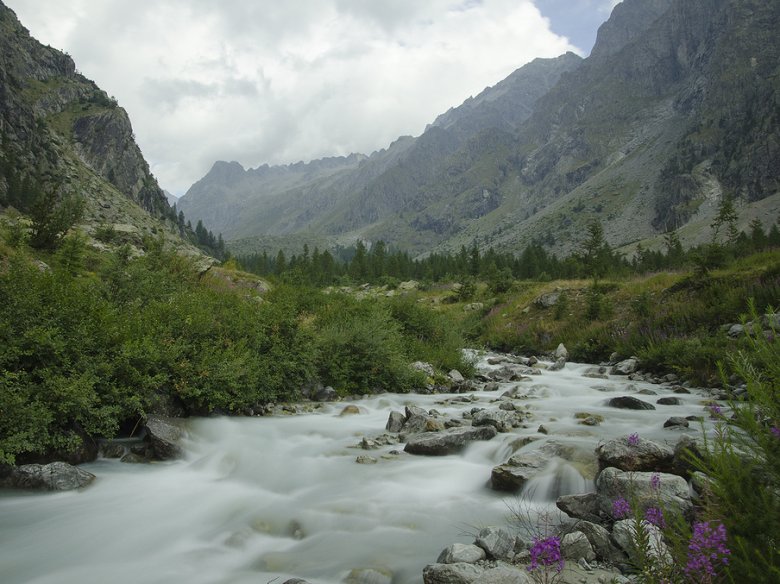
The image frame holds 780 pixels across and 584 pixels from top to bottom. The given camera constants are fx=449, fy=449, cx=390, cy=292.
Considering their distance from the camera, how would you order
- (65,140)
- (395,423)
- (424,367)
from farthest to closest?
(65,140) → (424,367) → (395,423)

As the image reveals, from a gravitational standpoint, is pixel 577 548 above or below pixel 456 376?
below

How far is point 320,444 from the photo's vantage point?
903 centimetres

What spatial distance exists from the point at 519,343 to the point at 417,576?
65.6ft

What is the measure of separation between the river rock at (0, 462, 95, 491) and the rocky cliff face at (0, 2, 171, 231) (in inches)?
3260

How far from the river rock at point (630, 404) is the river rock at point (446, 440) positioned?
4.10 m

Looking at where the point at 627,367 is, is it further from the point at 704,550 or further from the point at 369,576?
the point at 704,550

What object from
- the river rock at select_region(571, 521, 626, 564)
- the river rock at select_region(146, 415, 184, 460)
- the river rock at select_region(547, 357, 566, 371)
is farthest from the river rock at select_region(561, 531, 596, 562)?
the river rock at select_region(547, 357, 566, 371)

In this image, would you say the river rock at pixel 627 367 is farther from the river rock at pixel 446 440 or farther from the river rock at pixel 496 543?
the river rock at pixel 496 543

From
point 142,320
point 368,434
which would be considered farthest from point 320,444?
point 142,320

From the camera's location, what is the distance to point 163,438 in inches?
309

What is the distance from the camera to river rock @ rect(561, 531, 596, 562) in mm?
4320

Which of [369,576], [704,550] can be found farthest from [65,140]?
[704,550]

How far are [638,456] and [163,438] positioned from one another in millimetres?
7548

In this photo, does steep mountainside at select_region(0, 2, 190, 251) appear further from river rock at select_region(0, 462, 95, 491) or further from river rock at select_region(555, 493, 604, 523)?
river rock at select_region(555, 493, 604, 523)
